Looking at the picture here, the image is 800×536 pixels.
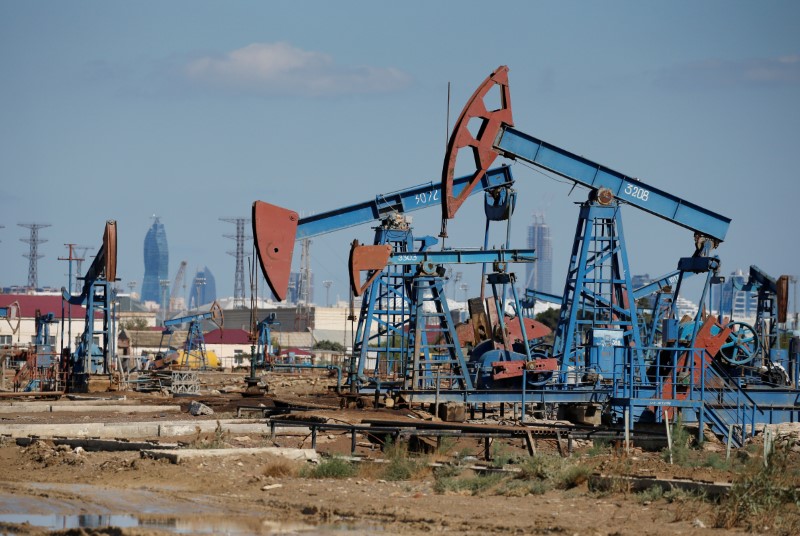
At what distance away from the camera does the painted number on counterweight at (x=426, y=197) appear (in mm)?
32094

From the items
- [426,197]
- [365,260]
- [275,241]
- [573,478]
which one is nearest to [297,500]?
[573,478]

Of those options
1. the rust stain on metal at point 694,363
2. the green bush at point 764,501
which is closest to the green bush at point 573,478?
the green bush at point 764,501

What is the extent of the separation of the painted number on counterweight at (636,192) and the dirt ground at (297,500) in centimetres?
1007

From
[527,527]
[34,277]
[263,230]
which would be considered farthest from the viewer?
[34,277]

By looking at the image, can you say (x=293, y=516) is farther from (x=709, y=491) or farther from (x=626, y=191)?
(x=626, y=191)

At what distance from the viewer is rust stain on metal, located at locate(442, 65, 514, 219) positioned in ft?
76.8

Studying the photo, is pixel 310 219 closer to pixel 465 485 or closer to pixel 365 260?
pixel 365 260

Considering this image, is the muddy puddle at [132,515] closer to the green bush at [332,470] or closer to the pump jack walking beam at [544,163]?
the green bush at [332,470]

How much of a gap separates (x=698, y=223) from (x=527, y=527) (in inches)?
652

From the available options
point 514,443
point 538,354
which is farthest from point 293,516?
point 538,354

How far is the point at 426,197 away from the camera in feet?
105

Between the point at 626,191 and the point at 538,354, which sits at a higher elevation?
the point at 626,191

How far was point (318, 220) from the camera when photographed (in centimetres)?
2953

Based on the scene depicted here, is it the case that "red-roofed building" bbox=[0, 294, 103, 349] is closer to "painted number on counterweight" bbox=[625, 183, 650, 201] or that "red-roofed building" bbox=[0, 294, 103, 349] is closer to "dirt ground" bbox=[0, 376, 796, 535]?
A: "painted number on counterweight" bbox=[625, 183, 650, 201]
